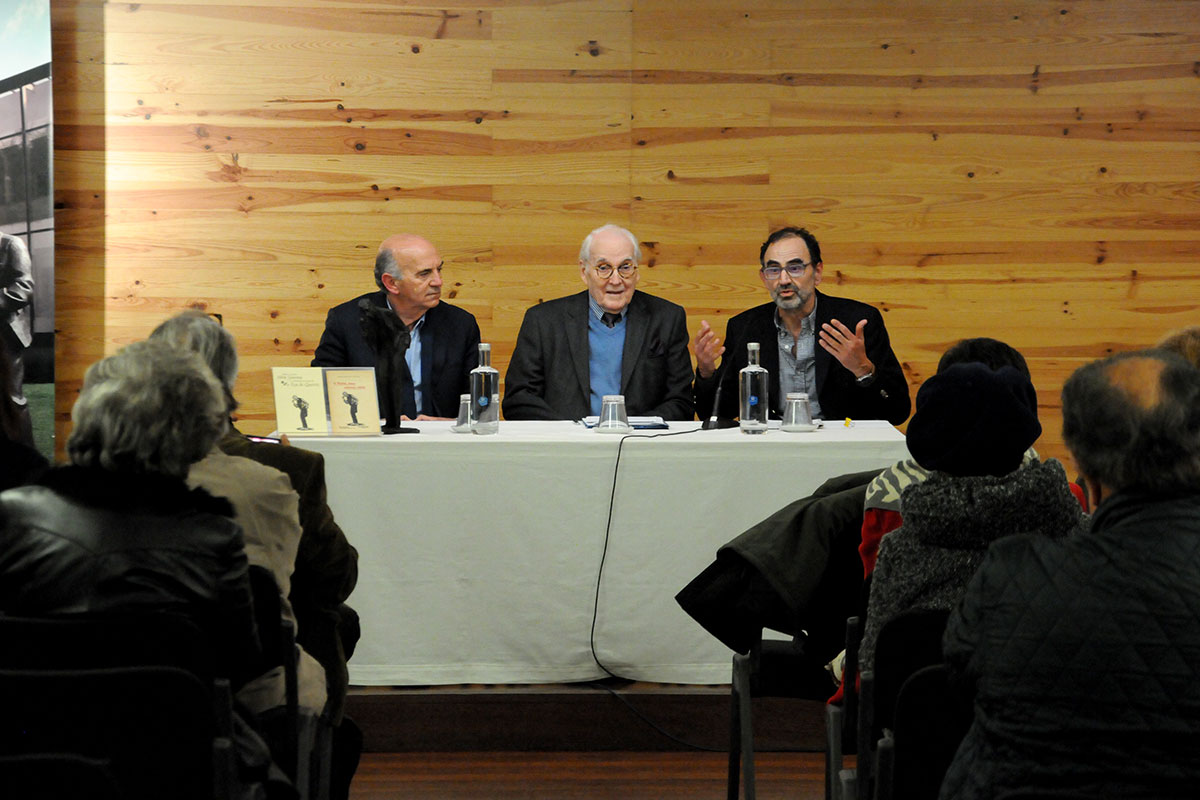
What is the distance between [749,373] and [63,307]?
10.4 ft

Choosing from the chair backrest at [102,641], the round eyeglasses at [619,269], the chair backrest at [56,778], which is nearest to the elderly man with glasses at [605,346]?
the round eyeglasses at [619,269]

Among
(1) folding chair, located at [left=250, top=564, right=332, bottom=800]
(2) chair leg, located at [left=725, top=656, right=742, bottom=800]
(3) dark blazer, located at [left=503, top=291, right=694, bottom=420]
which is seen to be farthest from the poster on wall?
(2) chair leg, located at [left=725, top=656, right=742, bottom=800]

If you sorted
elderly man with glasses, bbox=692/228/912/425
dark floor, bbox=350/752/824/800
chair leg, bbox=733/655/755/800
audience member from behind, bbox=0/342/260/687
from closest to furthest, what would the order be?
1. audience member from behind, bbox=0/342/260/687
2. chair leg, bbox=733/655/755/800
3. dark floor, bbox=350/752/824/800
4. elderly man with glasses, bbox=692/228/912/425

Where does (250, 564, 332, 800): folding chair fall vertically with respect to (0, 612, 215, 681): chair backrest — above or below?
below

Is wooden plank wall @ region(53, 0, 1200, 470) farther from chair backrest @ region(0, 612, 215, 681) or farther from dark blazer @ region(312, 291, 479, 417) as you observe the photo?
chair backrest @ region(0, 612, 215, 681)

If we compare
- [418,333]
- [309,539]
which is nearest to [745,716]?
[309,539]

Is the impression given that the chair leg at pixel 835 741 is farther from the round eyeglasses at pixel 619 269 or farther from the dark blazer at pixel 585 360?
the round eyeglasses at pixel 619 269

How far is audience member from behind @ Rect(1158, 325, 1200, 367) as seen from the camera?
8.05ft

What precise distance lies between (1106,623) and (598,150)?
396cm

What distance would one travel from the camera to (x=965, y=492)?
68.4 inches

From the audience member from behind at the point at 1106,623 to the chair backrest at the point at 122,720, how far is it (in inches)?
36.9

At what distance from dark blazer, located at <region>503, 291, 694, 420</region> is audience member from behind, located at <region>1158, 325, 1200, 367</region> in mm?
Result: 1812

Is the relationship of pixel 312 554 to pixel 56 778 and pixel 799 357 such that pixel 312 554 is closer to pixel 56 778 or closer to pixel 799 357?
pixel 56 778

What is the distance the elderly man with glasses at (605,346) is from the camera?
164 inches
